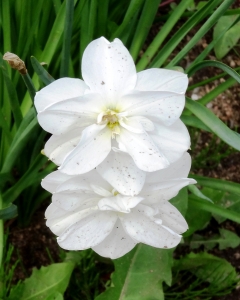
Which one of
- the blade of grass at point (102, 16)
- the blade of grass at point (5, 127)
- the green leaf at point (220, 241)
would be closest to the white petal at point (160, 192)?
the blade of grass at point (5, 127)

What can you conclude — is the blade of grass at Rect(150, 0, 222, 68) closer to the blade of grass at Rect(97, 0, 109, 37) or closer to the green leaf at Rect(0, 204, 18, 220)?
the blade of grass at Rect(97, 0, 109, 37)

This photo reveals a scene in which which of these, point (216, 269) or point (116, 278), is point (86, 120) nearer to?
point (116, 278)

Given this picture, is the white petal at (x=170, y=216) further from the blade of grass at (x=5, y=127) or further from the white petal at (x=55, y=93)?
the blade of grass at (x=5, y=127)

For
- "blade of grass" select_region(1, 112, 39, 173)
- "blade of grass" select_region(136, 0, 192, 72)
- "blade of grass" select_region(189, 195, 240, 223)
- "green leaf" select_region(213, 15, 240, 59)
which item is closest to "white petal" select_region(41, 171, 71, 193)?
"blade of grass" select_region(1, 112, 39, 173)

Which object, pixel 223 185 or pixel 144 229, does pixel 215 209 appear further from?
pixel 144 229

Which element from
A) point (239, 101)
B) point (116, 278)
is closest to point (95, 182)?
point (116, 278)

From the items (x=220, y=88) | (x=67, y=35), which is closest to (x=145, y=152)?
(x=67, y=35)
